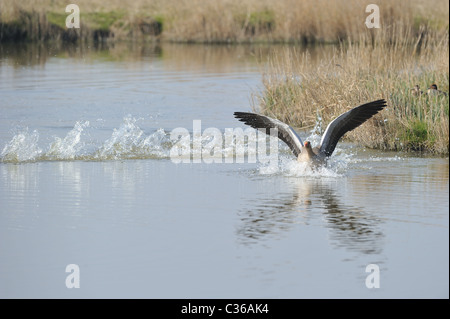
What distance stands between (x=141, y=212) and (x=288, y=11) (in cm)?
2397

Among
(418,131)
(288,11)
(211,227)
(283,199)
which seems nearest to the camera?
(211,227)

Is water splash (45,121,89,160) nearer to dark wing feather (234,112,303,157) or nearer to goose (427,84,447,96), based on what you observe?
dark wing feather (234,112,303,157)

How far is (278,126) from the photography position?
1192 centimetres

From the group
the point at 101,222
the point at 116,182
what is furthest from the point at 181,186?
the point at 101,222

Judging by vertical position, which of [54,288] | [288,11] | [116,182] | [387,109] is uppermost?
[288,11]

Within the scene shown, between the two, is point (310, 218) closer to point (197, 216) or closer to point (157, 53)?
point (197, 216)

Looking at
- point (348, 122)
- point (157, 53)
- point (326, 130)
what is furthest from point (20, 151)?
point (157, 53)

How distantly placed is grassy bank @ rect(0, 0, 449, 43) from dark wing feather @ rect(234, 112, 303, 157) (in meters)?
17.0

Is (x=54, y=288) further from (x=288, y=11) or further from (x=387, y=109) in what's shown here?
(x=288, y=11)

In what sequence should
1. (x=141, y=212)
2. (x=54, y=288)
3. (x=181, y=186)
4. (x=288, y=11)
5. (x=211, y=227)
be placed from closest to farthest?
(x=54, y=288), (x=211, y=227), (x=141, y=212), (x=181, y=186), (x=288, y=11)

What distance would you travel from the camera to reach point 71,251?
8305 millimetres

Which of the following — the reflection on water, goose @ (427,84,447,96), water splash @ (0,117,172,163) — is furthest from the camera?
the reflection on water

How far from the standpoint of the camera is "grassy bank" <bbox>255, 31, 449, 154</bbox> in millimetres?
13453

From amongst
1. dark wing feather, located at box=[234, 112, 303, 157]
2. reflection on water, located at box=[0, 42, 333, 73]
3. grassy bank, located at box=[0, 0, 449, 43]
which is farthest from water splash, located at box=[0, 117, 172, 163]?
grassy bank, located at box=[0, 0, 449, 43]
